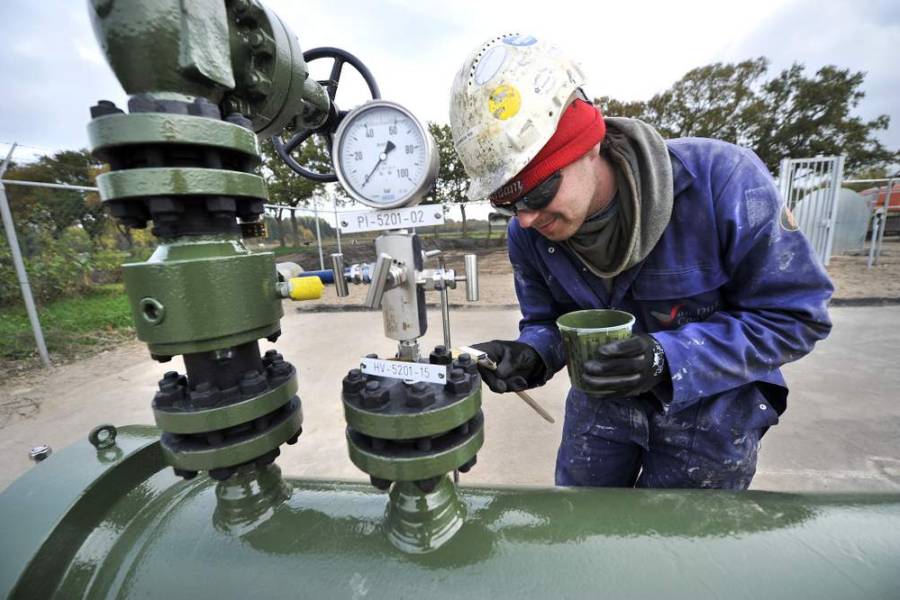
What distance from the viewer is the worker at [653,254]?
86 cm

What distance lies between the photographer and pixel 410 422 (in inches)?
25.7

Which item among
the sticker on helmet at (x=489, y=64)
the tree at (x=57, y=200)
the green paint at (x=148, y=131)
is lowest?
the green paint at (x=148, y=131)

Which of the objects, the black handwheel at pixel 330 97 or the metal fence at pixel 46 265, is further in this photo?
the metal fence at pixel 46 265

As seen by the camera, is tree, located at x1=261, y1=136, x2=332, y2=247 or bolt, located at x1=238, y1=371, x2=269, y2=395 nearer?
bolt, located at x1=238, y1=371, x2=269, y2=395

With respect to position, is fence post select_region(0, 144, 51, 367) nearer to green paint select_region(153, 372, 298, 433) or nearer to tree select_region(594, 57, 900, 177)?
green paint select_region(153, 372, 298, 433)

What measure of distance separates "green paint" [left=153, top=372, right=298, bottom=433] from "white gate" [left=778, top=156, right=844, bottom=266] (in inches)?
356

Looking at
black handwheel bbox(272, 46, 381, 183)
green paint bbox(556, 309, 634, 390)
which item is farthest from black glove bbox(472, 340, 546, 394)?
black handwheel bbox(272, 46, 381, 183)

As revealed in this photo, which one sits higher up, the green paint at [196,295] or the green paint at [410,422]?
the green paint at [196,295]

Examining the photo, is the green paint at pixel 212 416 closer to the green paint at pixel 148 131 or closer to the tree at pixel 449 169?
the green paint at pixel 148 131

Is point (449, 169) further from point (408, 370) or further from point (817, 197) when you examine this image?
point (408, 370)

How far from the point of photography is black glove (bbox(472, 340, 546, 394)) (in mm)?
1082

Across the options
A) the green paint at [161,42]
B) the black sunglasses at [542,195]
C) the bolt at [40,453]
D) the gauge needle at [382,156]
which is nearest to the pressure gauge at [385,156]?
the gauge needle at [382,156]

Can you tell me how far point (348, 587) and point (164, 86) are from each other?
32.5 inches

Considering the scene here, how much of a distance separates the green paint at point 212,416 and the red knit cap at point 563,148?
26.0 inches
